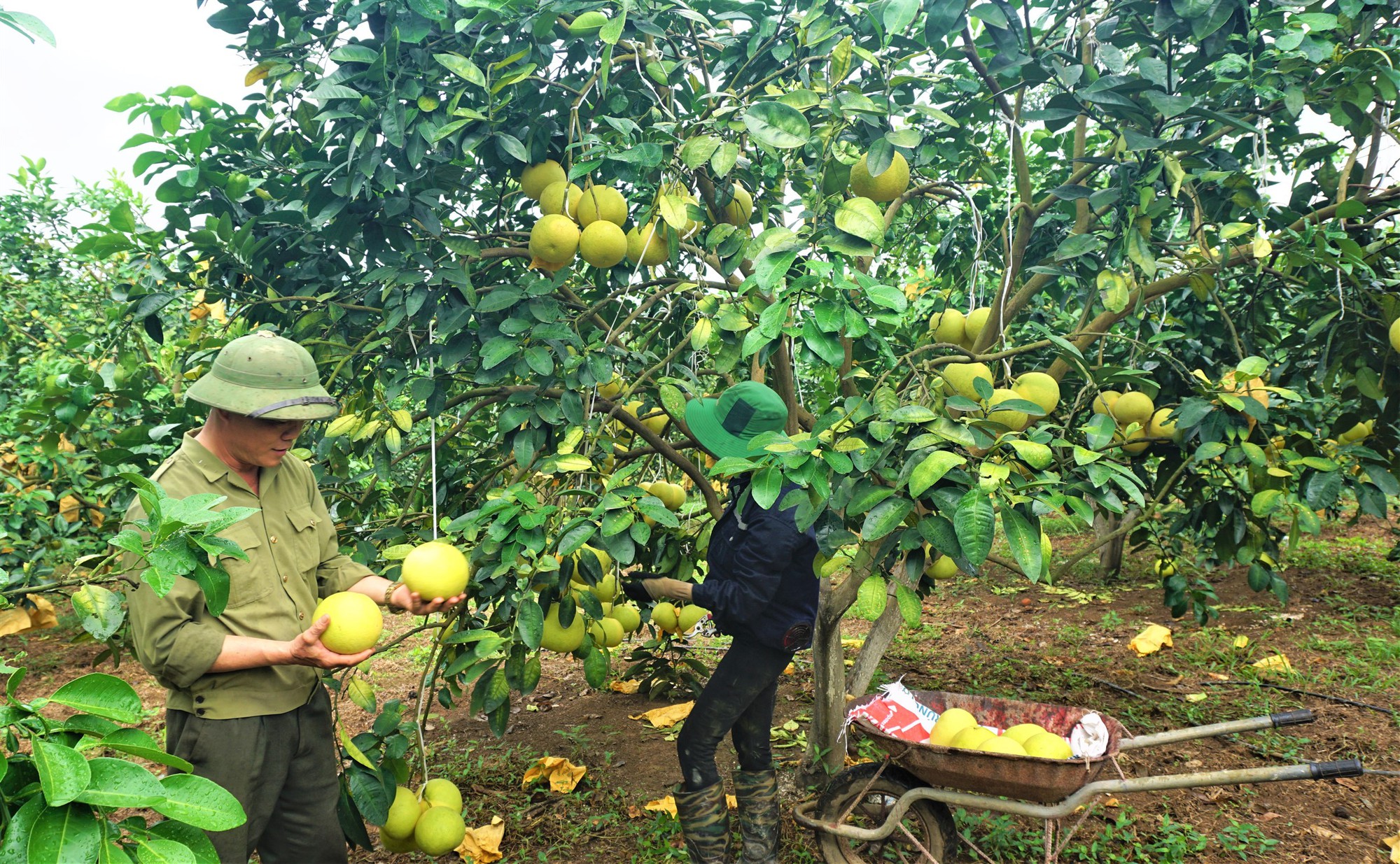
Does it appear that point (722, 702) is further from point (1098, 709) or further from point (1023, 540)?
point (1098, 709)

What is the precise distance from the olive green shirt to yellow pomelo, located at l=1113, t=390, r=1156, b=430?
2.34 m

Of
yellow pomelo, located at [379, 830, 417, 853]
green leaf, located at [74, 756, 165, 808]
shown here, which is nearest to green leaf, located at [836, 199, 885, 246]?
green leaf, located at [74, 756, 165, 808]

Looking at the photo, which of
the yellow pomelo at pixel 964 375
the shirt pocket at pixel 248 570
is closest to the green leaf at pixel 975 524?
the yellow pomelo at pixel 964 375

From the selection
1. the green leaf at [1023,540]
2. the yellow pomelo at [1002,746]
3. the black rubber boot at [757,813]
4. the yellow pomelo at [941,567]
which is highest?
the green leaf at [1023,540]

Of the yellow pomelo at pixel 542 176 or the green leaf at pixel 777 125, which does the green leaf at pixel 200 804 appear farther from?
the yellow pomelo at pixel 542 176

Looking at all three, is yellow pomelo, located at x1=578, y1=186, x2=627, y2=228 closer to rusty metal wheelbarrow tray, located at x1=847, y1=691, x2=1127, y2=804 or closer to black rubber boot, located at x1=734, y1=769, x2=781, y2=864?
rusty metal wheelbarrow tray, located at x1=847, y1=691, x2=1127, y2=804

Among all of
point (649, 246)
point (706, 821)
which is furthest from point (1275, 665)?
point (649, 246)

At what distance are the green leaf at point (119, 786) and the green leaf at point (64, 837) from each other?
2cm

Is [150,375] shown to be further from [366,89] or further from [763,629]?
[763,629]

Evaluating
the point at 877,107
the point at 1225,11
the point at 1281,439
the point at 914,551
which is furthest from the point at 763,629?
the point at 1225,11

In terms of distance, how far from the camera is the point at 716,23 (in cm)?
262

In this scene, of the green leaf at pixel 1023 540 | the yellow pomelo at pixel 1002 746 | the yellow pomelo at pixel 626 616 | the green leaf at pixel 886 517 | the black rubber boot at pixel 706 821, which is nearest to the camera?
the green leaf at pixel 1023 540

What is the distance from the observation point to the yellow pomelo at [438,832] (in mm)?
2332

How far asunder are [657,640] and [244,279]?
2246mm
